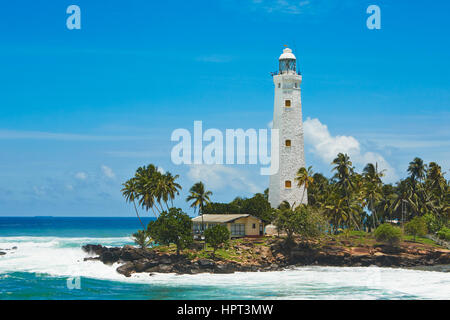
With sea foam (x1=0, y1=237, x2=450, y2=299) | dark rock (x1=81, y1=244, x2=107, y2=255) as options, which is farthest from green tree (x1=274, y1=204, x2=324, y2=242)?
dark rock (x1=81, y1=244, x2=107, y2=255)

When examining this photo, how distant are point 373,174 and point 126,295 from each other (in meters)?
40.7

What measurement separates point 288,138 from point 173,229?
66.3ft

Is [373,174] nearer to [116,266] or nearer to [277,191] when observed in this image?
[277,191]

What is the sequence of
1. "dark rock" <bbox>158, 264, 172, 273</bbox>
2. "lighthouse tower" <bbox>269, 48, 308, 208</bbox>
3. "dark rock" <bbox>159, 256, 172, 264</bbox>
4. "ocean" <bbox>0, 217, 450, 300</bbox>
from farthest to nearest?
"lighthouse tower" <bbox>269, 48, 308, 208</bbox>
"dark rock" <bbox>159, 256, 172, 264</bbox>
"dark rock" <bbox>158, 264, 172, 273</bbox>
"ocean" <bbox>0, 217, 450, 300</bbox>

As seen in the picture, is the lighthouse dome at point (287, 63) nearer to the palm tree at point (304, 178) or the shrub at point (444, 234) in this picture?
the palm tree at point (304, 178)

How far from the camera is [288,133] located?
6300 cm

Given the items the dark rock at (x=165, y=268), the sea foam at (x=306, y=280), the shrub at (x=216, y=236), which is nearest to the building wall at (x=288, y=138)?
the sea foam at (x=306, y=280)

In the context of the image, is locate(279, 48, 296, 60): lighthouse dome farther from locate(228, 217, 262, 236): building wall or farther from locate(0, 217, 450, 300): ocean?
locate(0, 217, 450, 300): ocean

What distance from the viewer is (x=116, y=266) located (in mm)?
51562

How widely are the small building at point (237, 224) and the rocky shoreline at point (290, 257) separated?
3004 mm

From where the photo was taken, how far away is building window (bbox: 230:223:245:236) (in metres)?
59.3

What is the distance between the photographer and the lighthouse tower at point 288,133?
62.4m

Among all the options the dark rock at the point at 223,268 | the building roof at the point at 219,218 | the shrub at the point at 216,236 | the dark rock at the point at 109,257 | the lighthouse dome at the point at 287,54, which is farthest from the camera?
the lighthouse dome at the point at 287,54

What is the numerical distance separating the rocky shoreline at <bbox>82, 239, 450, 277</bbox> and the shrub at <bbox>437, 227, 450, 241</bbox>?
166 inches
